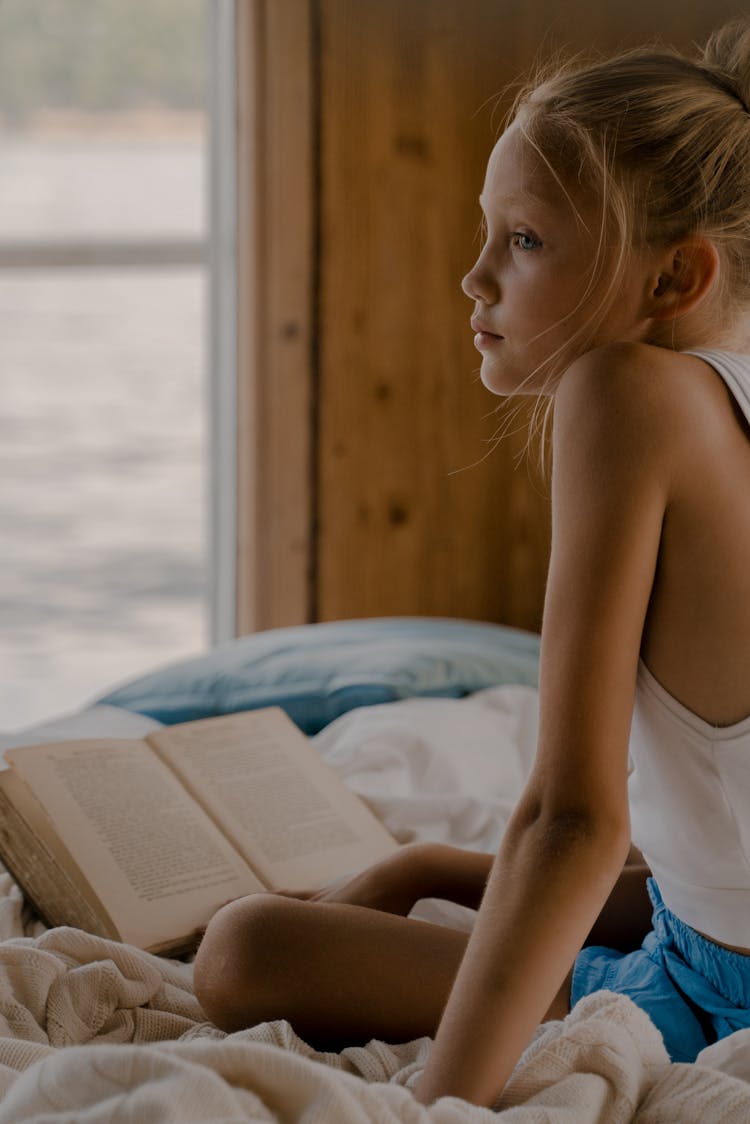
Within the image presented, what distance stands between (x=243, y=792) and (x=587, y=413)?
64cm

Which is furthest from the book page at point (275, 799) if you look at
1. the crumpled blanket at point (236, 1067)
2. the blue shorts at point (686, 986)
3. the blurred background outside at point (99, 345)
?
the blurred background outside at point (99, 345)

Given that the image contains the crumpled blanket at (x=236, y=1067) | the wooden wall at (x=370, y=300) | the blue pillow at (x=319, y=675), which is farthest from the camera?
the wooden wall at (x=370, y=300)

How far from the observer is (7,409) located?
10.2 feet

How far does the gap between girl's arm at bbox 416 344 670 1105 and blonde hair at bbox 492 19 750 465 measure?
101 millimetres

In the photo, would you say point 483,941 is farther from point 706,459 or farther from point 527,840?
point 706,459

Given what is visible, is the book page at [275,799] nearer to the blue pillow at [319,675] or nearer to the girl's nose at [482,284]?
the blue pillow at [319,675]

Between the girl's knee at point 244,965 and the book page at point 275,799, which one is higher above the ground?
the girl's knee at point 244,965

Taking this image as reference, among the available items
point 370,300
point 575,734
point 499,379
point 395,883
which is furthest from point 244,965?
point 370,300

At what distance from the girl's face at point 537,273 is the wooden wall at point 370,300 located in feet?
5.85

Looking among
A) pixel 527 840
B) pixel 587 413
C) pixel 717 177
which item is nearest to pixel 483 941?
pixel 527 840

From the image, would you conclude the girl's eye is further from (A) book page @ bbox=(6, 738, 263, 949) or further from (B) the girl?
(A) book page @ bbox=(6, 738, 263, 949)

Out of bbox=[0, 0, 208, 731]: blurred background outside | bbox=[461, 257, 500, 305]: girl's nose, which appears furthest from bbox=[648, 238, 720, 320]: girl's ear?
bbox=[0, 0, 208, 731]: blurred background outside

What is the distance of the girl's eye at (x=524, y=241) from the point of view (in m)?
0.84

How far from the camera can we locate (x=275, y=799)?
1257 mm
